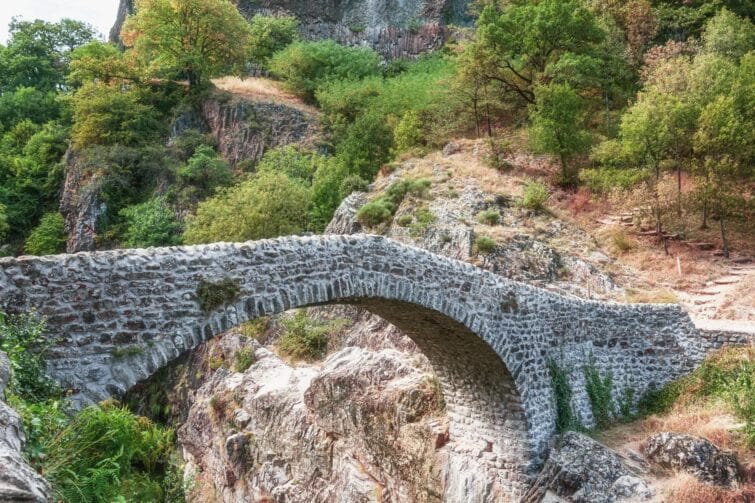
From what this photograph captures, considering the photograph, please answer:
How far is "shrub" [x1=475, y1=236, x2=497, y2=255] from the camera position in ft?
53.0

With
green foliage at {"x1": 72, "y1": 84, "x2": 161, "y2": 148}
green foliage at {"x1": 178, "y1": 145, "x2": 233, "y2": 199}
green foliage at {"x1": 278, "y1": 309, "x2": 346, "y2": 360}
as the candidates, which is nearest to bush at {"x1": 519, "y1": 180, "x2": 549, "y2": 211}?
green foliage at {"x1": 278, "y1": 309, "x2": 346, "y2": 360}

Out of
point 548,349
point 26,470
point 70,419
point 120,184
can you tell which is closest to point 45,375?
point 70,419

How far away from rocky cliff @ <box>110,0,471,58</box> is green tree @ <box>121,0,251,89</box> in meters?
8.96

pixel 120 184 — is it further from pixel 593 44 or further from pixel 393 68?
pixel 593 44

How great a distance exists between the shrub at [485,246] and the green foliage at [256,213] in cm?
832

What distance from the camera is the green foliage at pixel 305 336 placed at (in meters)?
17.3

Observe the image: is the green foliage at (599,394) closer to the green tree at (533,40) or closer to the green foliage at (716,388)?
the green foliage at (716,388)

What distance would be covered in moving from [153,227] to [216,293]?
23.3m

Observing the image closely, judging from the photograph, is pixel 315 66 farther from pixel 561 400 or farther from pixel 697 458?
pixel 697 458

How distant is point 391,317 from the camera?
9852 mm

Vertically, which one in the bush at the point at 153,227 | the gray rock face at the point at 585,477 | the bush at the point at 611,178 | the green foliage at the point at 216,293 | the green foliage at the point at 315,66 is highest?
the green foliage at the point at 315,66

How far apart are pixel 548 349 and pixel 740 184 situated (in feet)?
35.3

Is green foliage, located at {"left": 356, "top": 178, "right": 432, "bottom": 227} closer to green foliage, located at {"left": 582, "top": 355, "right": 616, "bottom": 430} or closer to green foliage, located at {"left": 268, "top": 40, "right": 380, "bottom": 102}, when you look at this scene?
green foliage, located at {"left": 582, "top": 355, "right": 616, "bottom": 430}

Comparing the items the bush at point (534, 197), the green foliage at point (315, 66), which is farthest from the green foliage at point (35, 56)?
the bush at point (534, 197)
